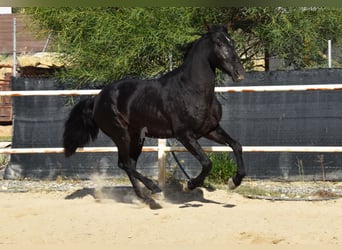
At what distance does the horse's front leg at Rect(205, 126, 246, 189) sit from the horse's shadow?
0.36 m

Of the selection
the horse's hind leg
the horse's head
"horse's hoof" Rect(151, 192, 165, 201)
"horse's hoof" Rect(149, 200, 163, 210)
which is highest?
the horse's head

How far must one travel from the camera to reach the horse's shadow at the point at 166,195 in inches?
267

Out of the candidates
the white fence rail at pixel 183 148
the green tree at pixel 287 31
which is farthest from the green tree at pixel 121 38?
the white fence rail at pixel 183 148

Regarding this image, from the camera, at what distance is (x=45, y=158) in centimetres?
923

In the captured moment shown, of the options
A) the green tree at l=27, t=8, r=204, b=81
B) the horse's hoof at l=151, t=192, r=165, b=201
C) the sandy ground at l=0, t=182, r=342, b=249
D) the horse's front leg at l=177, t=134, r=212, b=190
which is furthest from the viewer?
the green tree at l=27, t=8, r=204, b=81

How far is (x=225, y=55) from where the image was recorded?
236 inches

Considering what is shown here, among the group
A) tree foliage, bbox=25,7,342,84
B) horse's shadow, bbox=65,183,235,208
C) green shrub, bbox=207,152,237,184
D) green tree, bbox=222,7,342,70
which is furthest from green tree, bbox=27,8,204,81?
horse's shadow, bbox=65,183,235,208

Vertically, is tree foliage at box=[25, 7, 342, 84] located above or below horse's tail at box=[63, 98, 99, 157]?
above

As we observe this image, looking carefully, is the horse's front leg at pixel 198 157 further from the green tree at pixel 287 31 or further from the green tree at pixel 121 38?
the green tree at pixel 287 31

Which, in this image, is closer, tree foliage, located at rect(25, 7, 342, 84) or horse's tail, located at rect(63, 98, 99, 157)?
horse's tail, located at rect(63, 98, 99, 157)

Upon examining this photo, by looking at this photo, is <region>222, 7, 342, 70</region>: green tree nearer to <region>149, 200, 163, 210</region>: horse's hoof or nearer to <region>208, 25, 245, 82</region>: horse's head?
<region>208, 25, 245, 82</region>: horse's head

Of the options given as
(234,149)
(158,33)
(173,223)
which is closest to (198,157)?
(234,149)

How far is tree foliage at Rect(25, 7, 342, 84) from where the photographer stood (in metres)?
9.16

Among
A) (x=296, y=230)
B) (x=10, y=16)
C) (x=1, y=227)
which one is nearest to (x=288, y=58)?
(x=296, y=230)
